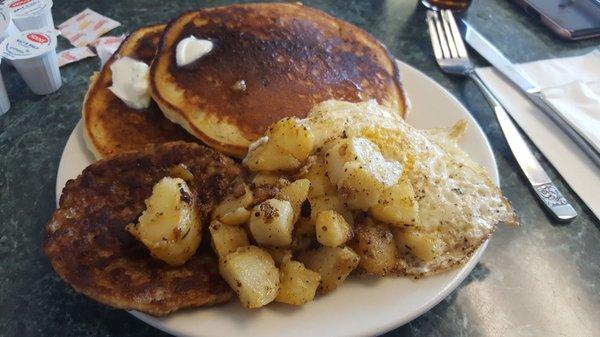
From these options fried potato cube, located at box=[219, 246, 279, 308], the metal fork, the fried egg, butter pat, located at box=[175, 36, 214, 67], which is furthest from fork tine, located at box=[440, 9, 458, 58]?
fried potato cube, located at box=[219, 246, 279, 308]

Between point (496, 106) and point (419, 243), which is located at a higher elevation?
point (419, 243)

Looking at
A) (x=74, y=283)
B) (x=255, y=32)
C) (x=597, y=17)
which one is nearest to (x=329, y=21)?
(x=255, y=32)

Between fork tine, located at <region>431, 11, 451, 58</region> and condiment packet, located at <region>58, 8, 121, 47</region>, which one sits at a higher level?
fork tine, located at <region>431, 11, 451, 58</region>

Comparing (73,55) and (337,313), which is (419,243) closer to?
(337,313)

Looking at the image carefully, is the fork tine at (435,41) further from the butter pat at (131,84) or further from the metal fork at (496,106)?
the butter pat at (131,84)

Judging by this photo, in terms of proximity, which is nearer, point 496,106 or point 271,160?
point 271,160

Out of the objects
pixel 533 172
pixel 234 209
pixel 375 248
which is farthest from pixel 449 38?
pixel 234 209

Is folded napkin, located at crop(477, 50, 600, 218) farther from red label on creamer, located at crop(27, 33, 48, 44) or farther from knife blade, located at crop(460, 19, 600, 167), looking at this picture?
red label on creamer, located at crop(27, 33, 48, 44)
